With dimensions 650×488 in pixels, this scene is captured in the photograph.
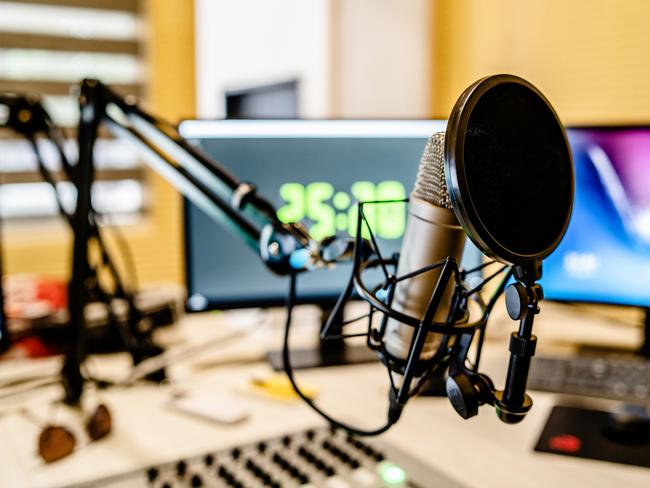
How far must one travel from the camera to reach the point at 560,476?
0.84 m

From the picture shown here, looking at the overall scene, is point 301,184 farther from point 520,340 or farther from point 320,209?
point 520,340

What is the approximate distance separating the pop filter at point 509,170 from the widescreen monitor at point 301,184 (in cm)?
75

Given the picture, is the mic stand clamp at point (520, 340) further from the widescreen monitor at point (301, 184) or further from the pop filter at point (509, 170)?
the widescreen monitor at point (301, 184)

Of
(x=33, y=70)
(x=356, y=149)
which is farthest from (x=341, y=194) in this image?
(x=33, y=70)

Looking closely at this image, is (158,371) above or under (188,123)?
under

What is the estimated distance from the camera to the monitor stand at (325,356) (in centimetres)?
127

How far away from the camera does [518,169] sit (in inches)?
17.5

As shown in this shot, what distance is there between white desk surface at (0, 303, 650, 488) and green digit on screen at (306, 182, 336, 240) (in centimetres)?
27

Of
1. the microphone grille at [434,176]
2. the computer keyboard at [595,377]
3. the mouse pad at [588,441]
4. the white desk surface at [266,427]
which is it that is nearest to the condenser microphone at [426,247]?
the microphone grille at [434,176]

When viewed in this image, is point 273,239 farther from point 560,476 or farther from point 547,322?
point 547,322

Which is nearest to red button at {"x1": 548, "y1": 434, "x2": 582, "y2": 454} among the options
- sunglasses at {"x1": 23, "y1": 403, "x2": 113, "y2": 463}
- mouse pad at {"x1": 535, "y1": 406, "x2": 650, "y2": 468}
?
mouse pad at {"x1": 535, "y1": 406, "x2": 650, "y2": 468}

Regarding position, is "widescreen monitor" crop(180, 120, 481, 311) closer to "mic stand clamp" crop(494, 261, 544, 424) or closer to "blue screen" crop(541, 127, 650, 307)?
"blue screen" crop(541, 127, 650, 307)

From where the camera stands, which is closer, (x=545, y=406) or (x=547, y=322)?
(x=545, y=406)

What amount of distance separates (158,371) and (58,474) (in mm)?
354
